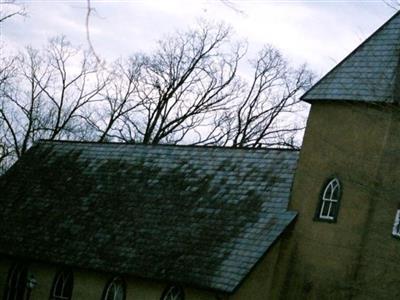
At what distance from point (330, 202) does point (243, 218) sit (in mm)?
2851

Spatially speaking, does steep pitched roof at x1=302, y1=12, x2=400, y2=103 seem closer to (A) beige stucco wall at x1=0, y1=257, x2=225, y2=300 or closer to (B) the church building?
(B) the church building

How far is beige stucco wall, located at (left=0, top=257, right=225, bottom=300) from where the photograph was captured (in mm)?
22484

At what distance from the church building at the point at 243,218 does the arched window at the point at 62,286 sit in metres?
0.04

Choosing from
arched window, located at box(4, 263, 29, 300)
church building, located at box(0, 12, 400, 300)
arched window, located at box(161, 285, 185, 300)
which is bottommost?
arched window, located at box(4, 263, 29, 300)

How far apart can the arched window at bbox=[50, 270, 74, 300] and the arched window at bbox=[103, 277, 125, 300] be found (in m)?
1.67

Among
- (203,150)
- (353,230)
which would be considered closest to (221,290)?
(353,230)

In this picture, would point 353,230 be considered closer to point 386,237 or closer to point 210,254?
point 386,237

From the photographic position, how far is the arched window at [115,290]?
2427 cm

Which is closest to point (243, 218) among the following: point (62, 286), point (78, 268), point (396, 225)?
point (396, 225)

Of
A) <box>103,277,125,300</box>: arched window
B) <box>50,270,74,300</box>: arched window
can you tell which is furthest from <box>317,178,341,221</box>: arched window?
<box>50,270,74,300</box>: arched window

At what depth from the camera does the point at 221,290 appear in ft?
69.1

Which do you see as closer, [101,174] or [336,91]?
[336,91]

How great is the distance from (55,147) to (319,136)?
1371cm

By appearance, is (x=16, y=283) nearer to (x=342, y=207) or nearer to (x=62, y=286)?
(x=62, y=286)
